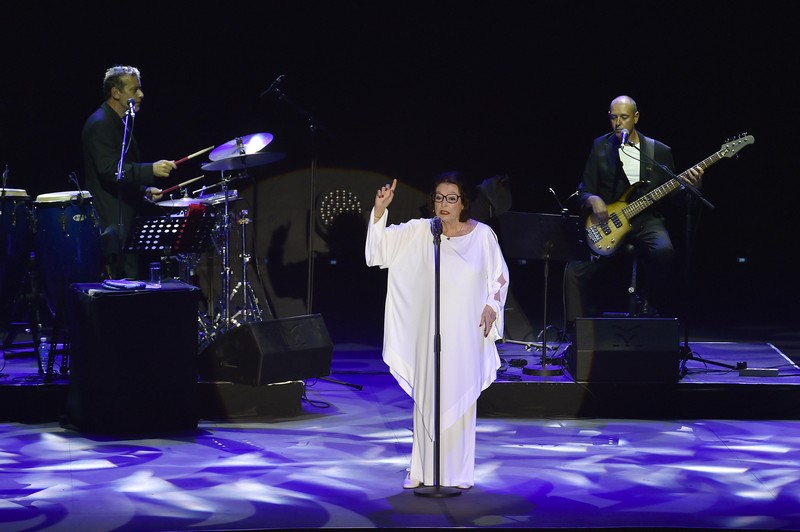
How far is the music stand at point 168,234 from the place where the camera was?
653 centimetres

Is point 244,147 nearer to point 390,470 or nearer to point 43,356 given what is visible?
point 43,356

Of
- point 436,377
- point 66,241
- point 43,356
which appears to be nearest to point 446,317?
point 436,377

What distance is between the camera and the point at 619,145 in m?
7.67

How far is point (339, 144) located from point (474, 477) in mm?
Result: 5315

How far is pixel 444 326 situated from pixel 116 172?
2.99m

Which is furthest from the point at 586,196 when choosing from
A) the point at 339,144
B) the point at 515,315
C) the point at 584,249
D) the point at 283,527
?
the point at 283,527

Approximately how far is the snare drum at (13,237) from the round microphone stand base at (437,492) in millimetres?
3303

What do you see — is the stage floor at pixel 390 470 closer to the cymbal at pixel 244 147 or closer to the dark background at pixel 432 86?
the cymbal at pixel 244 147

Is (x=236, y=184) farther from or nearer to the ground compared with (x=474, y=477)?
farther from the ground

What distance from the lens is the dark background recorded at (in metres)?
9.41

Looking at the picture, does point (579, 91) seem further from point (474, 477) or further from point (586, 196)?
point (474, 477)

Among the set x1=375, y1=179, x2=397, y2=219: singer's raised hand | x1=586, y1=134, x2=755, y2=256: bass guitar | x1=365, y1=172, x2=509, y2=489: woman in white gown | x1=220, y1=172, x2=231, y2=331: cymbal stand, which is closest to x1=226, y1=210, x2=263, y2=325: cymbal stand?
x1=220, y1=172, x2=231, y2=331: cymbal stand

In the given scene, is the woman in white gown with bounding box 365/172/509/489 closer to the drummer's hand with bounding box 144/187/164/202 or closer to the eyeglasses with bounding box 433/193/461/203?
the eyeglasses with bounding box 433/193/461/203

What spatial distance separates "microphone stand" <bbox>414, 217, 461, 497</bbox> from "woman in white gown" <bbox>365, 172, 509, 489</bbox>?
0.12ft
